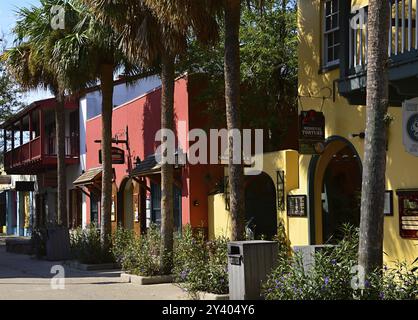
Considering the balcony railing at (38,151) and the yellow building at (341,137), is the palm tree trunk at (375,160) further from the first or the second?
the balcony railing at (38,151)

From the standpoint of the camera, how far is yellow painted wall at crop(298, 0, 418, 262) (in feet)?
35.7

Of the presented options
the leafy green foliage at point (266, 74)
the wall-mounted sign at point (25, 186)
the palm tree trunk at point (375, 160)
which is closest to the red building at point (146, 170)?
the leafy green foliage at point (266, 74)

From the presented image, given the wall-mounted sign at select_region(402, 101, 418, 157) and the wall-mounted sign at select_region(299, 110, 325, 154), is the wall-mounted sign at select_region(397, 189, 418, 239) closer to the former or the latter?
the wall-mounted sign at select_region(402, 101, 418, 157)

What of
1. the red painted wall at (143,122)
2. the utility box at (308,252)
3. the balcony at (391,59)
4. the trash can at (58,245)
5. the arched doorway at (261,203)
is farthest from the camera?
the trash can at (58,245)

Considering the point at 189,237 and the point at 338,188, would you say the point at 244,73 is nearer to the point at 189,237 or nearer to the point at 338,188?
the point at 338,188

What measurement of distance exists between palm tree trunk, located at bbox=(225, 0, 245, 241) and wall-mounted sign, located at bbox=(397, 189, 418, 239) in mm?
2711

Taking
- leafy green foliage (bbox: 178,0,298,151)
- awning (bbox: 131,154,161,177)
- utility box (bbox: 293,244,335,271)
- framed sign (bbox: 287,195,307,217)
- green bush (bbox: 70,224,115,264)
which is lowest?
green bush (bbox: 70,224,115,264)

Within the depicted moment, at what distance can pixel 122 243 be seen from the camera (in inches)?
664

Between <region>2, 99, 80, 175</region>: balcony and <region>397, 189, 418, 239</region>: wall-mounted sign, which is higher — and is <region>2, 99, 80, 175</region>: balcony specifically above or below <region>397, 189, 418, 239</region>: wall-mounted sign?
above

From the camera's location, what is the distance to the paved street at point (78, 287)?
38.9 ft

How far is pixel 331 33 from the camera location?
1316 cm

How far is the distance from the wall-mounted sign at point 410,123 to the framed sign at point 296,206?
16.3 feet

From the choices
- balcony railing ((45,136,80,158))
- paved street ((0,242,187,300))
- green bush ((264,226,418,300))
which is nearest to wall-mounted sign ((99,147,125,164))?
paved street ((0,242,187,300))

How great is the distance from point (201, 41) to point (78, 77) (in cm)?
571
